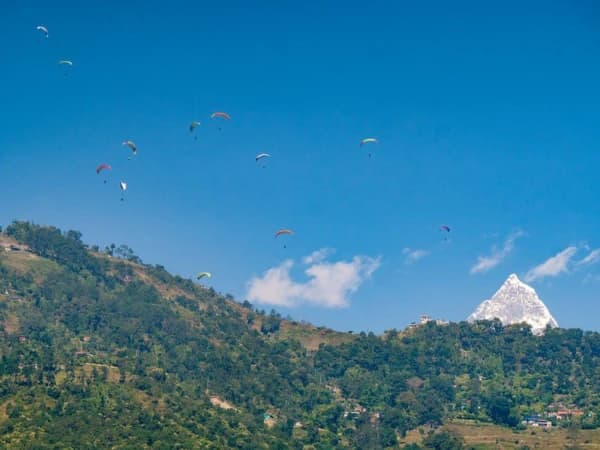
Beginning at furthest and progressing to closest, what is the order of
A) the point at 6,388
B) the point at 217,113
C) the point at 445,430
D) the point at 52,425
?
the point at 445,430
the point at 6,388
the point at 52,425
the point at 217,113

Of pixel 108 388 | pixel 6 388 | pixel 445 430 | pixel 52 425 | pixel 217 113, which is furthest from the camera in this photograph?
pixel 445 430

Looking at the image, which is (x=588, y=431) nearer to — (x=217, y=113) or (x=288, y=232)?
(x=288, y=232)

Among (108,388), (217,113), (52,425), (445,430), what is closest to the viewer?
(217,113)

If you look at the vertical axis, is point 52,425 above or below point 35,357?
below

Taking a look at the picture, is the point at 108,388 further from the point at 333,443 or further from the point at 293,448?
the point at 333,443

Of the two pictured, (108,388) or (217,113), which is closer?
(217,113)

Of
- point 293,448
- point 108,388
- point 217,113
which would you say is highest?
point 217,113

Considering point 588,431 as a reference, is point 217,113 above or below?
above

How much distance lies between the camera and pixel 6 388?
6235 inches

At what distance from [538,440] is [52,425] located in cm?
9644

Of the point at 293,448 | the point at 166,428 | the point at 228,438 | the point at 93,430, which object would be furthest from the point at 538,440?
the point at 93,430

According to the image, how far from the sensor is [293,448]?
17362 cm

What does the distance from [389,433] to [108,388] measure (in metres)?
59.3

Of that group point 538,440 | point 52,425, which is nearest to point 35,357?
point 52,425
